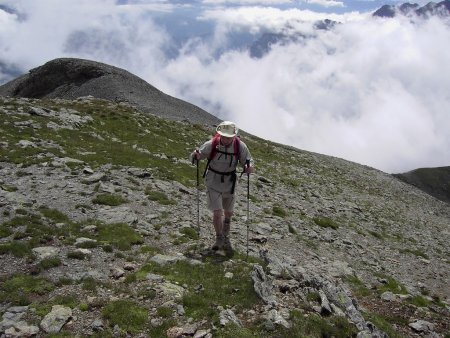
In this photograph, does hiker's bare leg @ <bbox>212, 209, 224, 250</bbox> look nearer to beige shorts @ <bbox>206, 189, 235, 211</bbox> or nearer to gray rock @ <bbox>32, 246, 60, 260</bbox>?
beige shorts @ <bbox>206, 189, 235, 211</bbox>

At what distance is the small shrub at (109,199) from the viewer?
19.0 m

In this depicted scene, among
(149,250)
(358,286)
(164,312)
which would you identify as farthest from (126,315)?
(358,286)

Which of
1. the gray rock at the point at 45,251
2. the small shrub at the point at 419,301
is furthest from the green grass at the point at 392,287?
the gray rock at the point at 45,251

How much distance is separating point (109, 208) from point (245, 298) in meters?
8.87

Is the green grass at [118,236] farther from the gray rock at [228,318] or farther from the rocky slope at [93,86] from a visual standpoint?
the rocky slope at [93,86]

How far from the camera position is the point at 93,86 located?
79.0 m

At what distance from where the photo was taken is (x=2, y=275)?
12.2 m

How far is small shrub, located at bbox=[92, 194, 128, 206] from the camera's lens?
19.0 m

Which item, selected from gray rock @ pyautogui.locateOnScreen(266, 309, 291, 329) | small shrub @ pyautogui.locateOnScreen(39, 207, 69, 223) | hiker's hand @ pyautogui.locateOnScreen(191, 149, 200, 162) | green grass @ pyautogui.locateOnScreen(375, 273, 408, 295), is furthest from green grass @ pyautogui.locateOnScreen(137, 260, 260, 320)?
green grass @ pyautogui.locateOnScreen(375, 273, 408, 295)

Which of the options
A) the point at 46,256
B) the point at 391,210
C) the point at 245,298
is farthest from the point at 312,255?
the point at 391,210

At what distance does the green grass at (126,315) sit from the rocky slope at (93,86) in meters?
61.2

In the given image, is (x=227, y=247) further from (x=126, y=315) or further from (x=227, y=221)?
(x=126, y=315)

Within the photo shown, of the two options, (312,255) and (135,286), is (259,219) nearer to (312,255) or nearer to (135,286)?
(312,255)

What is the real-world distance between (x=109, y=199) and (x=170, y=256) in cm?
592
